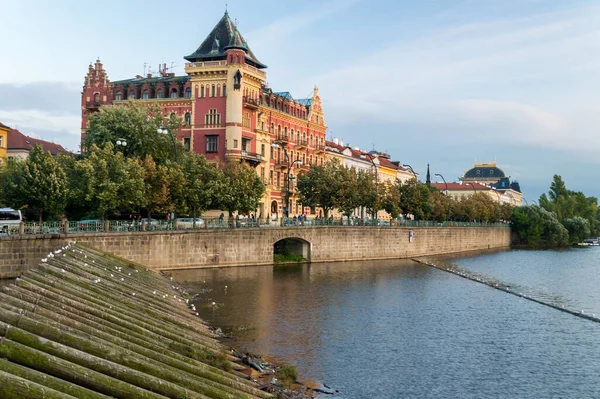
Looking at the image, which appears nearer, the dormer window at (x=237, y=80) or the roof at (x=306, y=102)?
the dormer window at (x=237, y=80)

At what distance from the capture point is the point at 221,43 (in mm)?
98938

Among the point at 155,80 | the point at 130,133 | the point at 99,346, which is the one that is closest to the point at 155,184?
the point at 130,133

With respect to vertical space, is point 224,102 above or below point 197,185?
above

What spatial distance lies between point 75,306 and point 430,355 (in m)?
18.1

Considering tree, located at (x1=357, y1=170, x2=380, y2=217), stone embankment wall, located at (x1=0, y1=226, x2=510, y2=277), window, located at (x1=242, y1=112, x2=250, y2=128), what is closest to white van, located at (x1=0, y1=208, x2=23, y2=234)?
stone embankment wall, located at (x1=0, y1=226, x2=510, y2=277)

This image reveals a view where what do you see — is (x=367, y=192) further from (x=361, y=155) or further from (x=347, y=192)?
(x=361, y=155)

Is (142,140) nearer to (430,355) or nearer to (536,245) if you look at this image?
(430,355)

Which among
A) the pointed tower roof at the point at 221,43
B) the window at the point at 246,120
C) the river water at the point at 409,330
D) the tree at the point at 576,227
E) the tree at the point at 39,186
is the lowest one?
the river water at the point at 409,330

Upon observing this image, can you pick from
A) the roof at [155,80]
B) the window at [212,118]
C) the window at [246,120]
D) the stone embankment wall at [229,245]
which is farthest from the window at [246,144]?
the stone embankment wall at [229,245]

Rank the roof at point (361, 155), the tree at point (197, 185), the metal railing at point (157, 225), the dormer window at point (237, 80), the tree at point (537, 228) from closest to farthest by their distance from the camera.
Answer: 1. the metal railing at point (157, 225)
2. the tree at point (197, 185)
3. the dormer window at point (237, 80)
4. the roof at point (361, 155)
5. the tree at point (537, 228)

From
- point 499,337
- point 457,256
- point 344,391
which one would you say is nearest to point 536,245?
point 457,256

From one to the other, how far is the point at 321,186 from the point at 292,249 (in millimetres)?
10874

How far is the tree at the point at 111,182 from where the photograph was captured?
5897 cm

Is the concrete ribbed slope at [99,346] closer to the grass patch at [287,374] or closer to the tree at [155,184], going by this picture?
the grass patch at [287,374]
